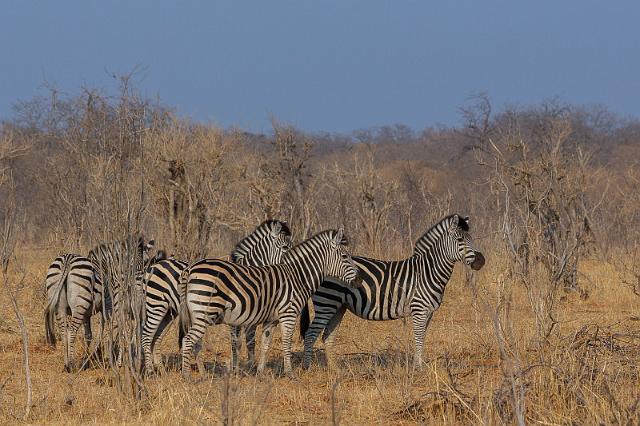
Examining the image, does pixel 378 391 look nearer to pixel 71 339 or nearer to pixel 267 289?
pixel 267 289

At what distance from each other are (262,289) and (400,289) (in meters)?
1.69

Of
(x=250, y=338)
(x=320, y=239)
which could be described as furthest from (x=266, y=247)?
(x=250, y=338)

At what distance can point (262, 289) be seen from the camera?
26.4ft

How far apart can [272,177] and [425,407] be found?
10148 mm

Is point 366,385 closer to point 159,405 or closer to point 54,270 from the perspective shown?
point 159,405

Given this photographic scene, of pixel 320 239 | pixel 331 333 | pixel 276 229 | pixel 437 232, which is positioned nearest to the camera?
pixel 320 239

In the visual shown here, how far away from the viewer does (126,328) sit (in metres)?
6.44

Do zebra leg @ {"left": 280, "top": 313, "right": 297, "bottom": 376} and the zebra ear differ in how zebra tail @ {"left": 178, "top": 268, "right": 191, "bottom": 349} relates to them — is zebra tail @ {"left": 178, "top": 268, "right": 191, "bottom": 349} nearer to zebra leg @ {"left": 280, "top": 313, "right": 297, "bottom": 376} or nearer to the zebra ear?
zebra leg @ {"left": 280, "top": 313, "right": 297, "bottom": 376}

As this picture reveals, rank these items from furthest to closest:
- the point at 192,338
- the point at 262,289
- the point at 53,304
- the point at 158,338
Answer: the point at 53,304 → the point at 158,338 → the point at 262,289 → the point at 192,338

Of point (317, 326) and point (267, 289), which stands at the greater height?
point (267, 289)

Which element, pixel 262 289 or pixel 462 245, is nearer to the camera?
pixel 262 289

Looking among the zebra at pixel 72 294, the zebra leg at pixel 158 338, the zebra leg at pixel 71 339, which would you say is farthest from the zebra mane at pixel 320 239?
the zebra leg at pixel 71 339

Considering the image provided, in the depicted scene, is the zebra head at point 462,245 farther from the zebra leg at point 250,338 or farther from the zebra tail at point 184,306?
the zebra tail at point 184,306

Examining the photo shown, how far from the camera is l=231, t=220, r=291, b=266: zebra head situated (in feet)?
32.0
